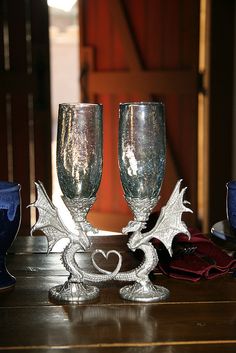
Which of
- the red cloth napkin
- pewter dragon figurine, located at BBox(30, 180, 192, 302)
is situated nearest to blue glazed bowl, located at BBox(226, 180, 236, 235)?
the red cloth napkin

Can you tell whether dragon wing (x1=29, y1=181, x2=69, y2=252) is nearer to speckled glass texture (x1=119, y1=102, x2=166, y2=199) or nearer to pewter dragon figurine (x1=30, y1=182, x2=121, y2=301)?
pewter dragon figurine (x1=30, y1=182, x2=121, y2=301)

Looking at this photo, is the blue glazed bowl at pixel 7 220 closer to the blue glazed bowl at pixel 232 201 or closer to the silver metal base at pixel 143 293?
the silver metal base at pixel 143 293

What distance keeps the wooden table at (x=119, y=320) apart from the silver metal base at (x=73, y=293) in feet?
0.05

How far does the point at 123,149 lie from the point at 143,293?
0.24 meters

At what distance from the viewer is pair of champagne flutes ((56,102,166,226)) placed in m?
1.07

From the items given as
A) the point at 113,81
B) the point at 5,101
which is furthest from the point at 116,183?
the point at 5,101

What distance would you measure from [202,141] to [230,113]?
0.76ft

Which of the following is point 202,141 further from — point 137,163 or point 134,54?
point 137,163

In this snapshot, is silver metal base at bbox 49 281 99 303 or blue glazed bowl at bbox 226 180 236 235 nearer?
silver metal base at bbox 49 281 99 303

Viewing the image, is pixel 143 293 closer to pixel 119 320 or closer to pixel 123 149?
pixel 119 320

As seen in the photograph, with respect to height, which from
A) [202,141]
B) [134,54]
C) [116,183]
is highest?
[134,54]

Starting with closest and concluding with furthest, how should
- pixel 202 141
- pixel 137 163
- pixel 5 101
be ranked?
pixel 137 163 < pixel 5 101 < pixel 202 141

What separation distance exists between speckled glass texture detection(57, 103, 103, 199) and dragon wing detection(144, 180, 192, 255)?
0.12 m

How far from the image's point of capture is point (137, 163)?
1076 millimetres
